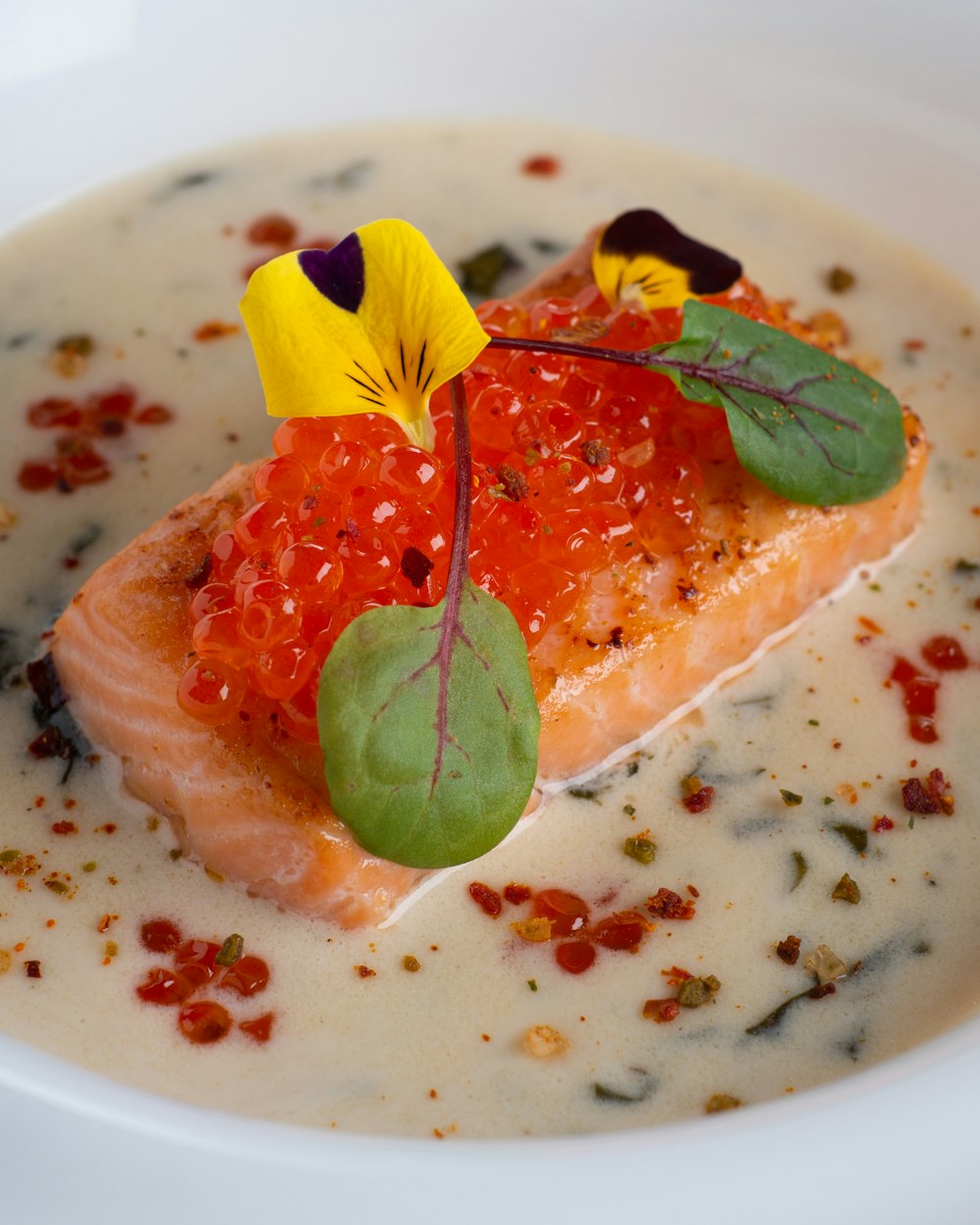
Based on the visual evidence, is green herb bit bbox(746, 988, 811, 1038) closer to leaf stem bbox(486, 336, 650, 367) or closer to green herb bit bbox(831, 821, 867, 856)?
green herb bit bbox(831, 821, 867, 856)

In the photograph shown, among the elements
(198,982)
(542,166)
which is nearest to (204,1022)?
(198,982)

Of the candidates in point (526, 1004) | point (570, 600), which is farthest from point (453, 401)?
point (526, 1004)

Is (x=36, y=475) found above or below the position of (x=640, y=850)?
above

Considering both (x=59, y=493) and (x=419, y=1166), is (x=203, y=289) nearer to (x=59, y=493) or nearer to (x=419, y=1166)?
(x=59, y=493)

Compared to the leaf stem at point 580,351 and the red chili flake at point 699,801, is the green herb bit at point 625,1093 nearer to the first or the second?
the red chili flake at point 699,801

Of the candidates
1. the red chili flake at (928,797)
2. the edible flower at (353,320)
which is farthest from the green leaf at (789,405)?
the red chili flake at (928,797)

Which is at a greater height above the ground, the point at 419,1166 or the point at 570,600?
the point at 570,600

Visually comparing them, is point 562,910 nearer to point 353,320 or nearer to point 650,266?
point 353,320
